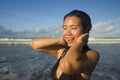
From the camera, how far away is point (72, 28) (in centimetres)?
307

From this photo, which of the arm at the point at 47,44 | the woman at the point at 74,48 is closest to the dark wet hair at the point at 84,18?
the woman at the point at 74,48

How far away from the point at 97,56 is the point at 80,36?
1.31 ft

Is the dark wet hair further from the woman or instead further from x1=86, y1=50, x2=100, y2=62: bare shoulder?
x1=86, y1=50, x2=100, y2=62: bare shoulder

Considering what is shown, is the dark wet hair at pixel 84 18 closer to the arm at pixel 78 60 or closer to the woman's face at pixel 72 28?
the woman's face at pixel 72 28

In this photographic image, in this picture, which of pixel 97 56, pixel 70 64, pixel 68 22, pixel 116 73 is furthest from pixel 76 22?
pixel 116 73

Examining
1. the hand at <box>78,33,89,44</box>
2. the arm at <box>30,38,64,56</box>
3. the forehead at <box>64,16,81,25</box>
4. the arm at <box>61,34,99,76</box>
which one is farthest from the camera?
the arm at <box>30,38,64,56</box>

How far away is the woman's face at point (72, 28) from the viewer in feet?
9.96

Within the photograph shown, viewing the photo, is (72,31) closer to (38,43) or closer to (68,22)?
(68,22)

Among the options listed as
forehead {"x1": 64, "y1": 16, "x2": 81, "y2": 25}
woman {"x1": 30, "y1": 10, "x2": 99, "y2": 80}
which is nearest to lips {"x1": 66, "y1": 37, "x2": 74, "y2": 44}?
woman {"x1": 30, "y1": 10, "x2": 99, "y2": 80}

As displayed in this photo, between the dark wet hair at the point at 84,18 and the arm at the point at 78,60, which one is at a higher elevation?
the dark wet hair at the point at 84,18

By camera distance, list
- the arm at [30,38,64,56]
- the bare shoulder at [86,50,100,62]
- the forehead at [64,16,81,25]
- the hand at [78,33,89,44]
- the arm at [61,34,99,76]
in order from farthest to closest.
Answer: the arm at [30,38,64,56], the forehead at [64,16,81,25], the bare shoulder at [86,50,100,62], the hand at [78,33,89,44], the arm at [61,34,99,76]

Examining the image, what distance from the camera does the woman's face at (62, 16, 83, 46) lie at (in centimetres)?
304

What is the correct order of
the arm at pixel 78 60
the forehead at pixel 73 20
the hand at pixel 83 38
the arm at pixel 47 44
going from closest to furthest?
1. the arm at pixel 78 60
2. the hand at pixel 83 38
3. the forehead at pixel 73 20
4. the arm at pixel 47 44

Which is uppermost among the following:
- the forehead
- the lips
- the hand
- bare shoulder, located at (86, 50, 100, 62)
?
the forehead
